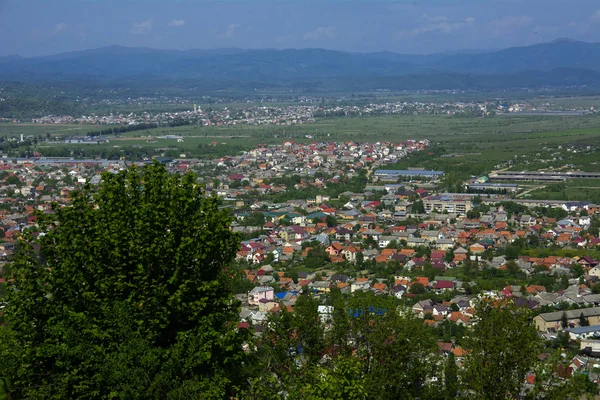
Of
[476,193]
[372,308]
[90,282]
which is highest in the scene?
[90,282]

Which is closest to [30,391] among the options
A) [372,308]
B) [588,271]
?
[372,308]

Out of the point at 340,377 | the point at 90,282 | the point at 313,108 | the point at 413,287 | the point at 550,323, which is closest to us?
the point at 340,377

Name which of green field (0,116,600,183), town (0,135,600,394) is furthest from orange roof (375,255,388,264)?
green field (0,116,600,183)

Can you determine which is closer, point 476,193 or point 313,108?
point 476,193

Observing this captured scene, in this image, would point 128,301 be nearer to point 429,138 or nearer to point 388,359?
point 388,359

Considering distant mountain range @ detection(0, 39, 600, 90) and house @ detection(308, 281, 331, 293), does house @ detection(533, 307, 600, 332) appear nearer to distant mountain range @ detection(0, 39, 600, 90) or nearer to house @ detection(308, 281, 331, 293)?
house @ detection(308, 281, 331, 293)

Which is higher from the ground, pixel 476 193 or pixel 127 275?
pixel 127 275

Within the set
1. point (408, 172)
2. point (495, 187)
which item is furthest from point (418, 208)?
point (408, 172)

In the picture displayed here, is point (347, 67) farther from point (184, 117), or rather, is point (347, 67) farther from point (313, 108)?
point (184, 117)
